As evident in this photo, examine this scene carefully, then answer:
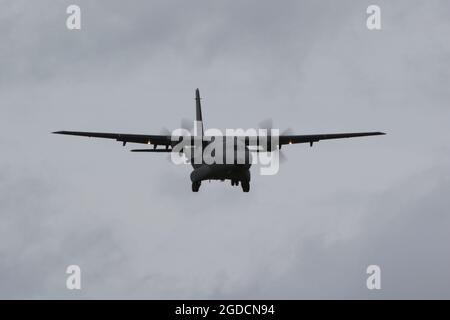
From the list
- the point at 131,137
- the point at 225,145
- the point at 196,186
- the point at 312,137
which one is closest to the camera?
the point at 225,145

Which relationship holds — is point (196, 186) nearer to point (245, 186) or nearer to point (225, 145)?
point (245, 186)

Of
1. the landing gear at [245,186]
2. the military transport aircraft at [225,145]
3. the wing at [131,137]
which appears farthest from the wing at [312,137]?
the wing at [131,137]

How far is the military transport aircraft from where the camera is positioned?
Answer: 4550 cm

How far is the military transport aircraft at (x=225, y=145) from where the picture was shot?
45.5 metres

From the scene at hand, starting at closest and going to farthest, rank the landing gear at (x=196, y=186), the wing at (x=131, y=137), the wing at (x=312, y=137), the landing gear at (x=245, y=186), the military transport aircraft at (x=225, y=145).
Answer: the military transport aircraft at (x=225, y=145)
the wing at (x=131, y=137)
the landing gear at (x=245, y=186)
the wing at (x=312, y=137)
the landing gear at (x=196, y=186)

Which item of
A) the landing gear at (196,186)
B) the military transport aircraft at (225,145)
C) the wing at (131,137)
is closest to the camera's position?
the military transport aircraft at (225,145)

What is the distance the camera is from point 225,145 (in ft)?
150

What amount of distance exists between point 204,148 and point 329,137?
7861 mm

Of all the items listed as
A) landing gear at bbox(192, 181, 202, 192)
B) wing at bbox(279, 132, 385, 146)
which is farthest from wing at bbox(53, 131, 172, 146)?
wing at bbox(279, 132, 385, 146)

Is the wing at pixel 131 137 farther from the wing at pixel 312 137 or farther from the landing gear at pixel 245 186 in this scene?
the wing at pixel 312 137

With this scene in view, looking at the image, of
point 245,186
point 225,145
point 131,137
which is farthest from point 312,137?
point 131,137

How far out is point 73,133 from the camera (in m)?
48.6
